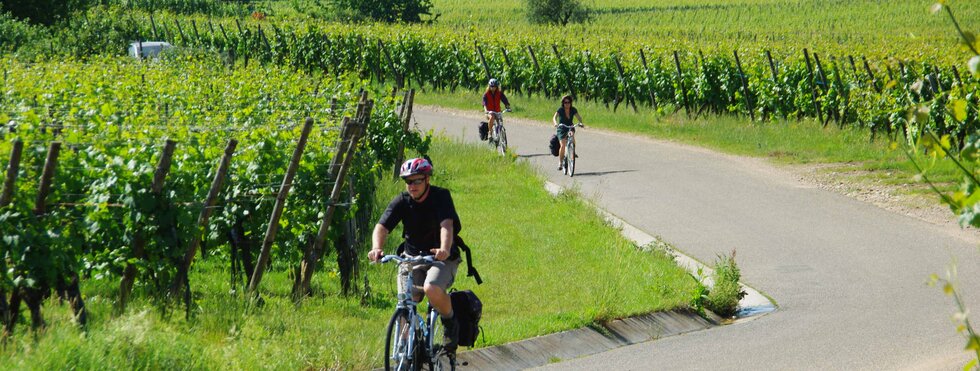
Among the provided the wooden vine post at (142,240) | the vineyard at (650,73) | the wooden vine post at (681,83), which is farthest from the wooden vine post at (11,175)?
the wooden vine post at (681,83)

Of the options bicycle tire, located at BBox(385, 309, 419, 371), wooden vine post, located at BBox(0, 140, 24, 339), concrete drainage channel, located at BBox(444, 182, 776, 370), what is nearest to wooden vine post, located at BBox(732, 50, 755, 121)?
concrete drainage channel, located at BBox(444, 182, 776, 370)

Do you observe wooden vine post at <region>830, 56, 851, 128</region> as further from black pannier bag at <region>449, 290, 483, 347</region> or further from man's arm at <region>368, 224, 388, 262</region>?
man's arm at <region>368, 224, 388, 262</region>

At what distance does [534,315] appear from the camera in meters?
12.1

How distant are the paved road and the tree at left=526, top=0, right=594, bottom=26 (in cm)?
4829

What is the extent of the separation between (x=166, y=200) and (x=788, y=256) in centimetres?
831

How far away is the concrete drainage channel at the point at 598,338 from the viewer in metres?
10.4

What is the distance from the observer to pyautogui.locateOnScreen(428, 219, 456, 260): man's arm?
8.47m

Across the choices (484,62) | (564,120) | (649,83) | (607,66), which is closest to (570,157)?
(564,120)

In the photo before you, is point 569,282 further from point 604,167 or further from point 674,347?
point 604,167

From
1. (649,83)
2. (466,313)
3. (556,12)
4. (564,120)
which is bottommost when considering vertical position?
(556,12)

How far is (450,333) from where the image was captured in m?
8.88

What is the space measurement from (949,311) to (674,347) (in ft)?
10.7

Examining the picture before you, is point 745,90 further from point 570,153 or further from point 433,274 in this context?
point 433,274

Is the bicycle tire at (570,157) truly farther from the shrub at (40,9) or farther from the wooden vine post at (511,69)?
the shrub at (40,9)
